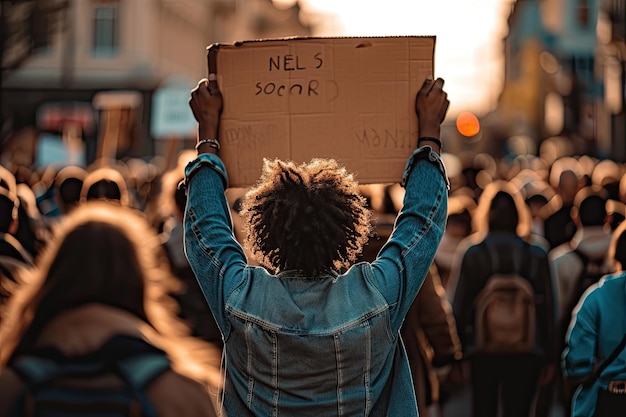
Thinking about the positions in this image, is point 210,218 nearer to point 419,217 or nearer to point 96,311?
point 419,217

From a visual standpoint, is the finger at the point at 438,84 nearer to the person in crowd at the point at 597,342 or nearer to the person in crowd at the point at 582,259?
the person in crowd at the point at 597,342

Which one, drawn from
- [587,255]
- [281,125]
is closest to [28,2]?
[587,255]

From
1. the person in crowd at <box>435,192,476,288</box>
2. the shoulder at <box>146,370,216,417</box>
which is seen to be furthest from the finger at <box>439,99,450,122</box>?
the person in crowd at <box>435,192,476,288</box>

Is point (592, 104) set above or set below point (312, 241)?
above

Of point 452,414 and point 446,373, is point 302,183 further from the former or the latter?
point 452,414

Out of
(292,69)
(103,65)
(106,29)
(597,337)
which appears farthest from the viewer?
(106,29)

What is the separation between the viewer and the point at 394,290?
383 cm

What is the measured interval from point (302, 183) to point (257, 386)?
23.0 inches

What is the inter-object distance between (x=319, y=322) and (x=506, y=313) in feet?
13.8

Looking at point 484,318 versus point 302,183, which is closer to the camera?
point 302,183

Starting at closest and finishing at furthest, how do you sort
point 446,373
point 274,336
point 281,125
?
point 274,336, point 281,125, point 446,373

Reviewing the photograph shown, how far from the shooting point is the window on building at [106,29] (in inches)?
2094

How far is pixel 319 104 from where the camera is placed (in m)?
4.34

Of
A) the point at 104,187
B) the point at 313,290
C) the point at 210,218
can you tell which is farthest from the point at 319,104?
the point at 104,187
